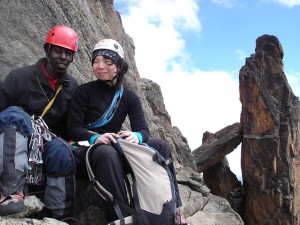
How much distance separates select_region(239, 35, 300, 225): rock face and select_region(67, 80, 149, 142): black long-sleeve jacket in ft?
60.4

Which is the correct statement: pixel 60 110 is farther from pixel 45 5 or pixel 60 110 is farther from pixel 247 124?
pixel 247 124

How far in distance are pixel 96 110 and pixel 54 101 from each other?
769mm

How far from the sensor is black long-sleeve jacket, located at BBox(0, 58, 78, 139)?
616 centimetres

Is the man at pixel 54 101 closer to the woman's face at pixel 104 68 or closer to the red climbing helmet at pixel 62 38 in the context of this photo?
the red climbing helmet at pixel 62 38

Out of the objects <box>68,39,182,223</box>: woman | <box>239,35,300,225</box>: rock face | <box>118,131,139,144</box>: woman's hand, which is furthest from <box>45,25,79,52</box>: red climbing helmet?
<box>239,35,300,225</box>: rock face

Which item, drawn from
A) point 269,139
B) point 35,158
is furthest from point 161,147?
point 269,139

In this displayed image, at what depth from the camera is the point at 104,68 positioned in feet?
20.7

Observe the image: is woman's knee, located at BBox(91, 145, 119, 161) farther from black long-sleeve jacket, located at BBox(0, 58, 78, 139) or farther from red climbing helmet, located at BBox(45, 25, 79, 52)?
red climbing helmet, located at BBox(45, 25, 79, 52)

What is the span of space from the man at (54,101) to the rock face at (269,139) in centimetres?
1892

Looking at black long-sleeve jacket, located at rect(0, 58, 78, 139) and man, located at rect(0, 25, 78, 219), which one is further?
black long-sleeve jacket, located at rect(0, 58, 78, 139)

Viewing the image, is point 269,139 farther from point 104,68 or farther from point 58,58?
point 58,58

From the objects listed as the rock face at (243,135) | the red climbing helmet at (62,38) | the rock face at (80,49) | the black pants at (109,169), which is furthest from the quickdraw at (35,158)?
the rock face at (243,135)

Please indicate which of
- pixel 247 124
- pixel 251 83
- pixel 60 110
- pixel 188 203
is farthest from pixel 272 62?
pixel 60 110

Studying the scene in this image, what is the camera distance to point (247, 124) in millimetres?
25484
